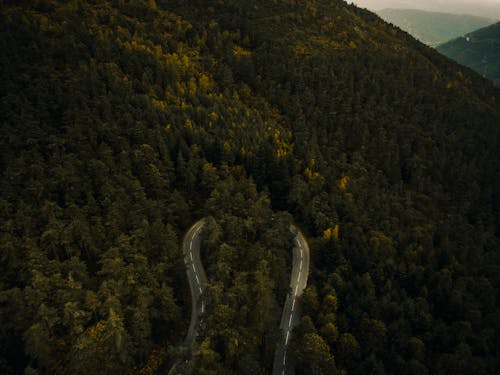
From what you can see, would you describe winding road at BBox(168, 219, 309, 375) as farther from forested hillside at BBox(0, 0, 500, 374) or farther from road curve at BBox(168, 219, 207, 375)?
forested hillside at BBox(0, 0, 500, 374)

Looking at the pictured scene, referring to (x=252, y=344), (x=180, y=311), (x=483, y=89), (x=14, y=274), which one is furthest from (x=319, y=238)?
(x=483, y=89)

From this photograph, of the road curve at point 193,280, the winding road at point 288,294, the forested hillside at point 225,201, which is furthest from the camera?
the winding road at point 288,294

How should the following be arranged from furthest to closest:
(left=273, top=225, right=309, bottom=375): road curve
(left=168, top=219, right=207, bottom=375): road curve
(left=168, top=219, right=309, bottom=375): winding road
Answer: (left=273, top=225, right=309, bottom=375): road curve
(left=168, top=219, right=309, bottom=375): winding road
(left=168, top=219, right=207, bottom=375): road curve

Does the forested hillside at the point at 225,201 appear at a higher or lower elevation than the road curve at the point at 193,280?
higher

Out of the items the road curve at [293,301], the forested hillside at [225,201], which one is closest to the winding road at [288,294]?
the road curve at [293,301]

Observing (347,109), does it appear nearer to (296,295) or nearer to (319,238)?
(319,238)

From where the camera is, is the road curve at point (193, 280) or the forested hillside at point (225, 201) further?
the road curve at point (193, 280)

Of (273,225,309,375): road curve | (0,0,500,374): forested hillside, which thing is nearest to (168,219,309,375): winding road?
(273,225,309,375): road curve

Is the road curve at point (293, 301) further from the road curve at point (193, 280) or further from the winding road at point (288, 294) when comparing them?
the road curve at point (193, 280)

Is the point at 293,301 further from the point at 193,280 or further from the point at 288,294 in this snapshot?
the point at 193,280
